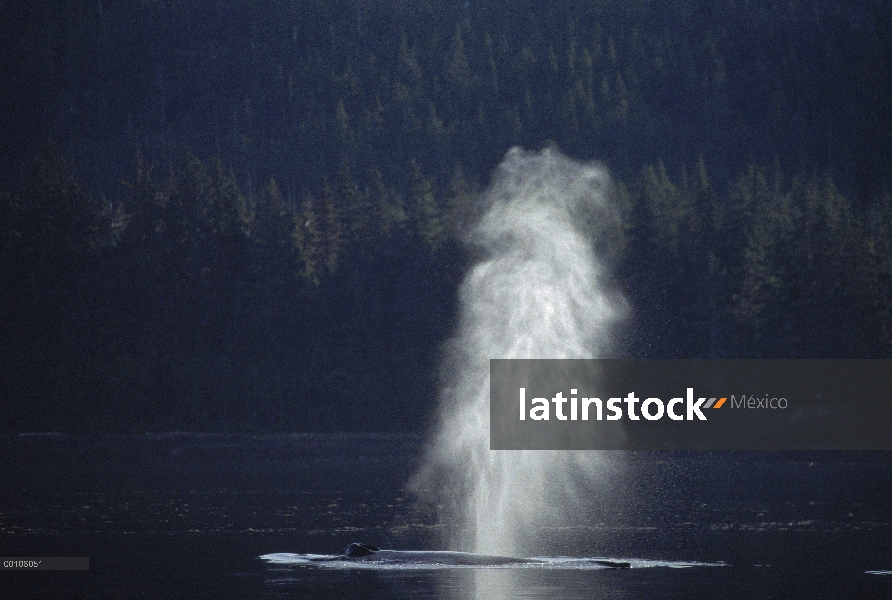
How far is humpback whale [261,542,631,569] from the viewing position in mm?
41000

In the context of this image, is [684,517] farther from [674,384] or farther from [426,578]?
[674,384]

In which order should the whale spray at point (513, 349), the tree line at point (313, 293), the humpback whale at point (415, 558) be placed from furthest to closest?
1. the tree line at point (313, 293)
2. the whale spray at point (513, 349)
3. the humpback whale at point (415, 558)

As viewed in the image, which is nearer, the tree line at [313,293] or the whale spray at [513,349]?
the whale spray at [513,349]

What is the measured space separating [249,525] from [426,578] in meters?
14.6

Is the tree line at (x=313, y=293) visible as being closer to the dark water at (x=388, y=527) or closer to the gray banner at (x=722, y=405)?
the gray banner at (x=722, y=405)

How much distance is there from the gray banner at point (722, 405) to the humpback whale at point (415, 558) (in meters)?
40.1

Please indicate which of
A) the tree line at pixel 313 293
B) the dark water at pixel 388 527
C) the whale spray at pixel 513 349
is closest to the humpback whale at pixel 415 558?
the dark water at pixel 388 527

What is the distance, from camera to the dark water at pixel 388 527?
37188 millimetres

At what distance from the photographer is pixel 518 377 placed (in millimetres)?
54938

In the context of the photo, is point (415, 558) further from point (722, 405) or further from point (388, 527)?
point (722, 405)

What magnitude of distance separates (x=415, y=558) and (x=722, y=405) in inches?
2744

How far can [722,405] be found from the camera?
10806 cm

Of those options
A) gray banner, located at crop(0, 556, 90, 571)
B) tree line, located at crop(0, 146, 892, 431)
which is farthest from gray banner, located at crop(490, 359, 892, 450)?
gray banner, located at crop(0, 556, 90, 571)

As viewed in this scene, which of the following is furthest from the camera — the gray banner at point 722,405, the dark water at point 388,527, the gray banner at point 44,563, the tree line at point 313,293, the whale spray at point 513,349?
the tree line at point 313,293
